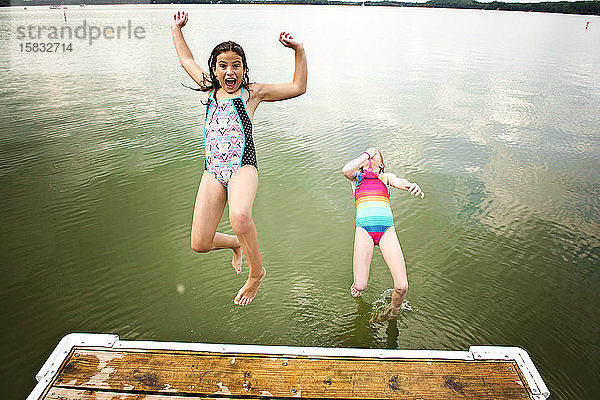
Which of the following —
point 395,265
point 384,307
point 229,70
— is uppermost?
point 229,70

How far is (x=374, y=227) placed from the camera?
4352 millimetres

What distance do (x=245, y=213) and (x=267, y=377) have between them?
121cm

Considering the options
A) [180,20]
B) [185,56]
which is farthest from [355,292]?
[180,20]

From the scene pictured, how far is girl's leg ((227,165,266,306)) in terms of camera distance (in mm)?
3457

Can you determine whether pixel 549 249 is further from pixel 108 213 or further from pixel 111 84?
pixel 111 84

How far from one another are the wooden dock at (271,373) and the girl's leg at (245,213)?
83 cm

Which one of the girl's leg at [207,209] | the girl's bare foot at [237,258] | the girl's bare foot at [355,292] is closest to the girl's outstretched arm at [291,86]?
the girl's leg at [207,209]

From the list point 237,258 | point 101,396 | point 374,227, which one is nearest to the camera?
point 101,396

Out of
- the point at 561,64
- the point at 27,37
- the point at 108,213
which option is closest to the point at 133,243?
the point at 108,213

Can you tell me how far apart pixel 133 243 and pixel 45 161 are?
363 centimetres

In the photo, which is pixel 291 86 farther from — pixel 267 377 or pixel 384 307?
pixel 384 307

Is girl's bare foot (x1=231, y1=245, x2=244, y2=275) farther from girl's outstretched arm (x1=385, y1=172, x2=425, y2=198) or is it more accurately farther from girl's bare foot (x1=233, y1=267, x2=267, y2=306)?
girl's outstretched arm (x1=385, y1=172, x2=425, y2=198)

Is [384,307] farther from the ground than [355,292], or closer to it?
closer to it

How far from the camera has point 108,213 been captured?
6.27 meters
